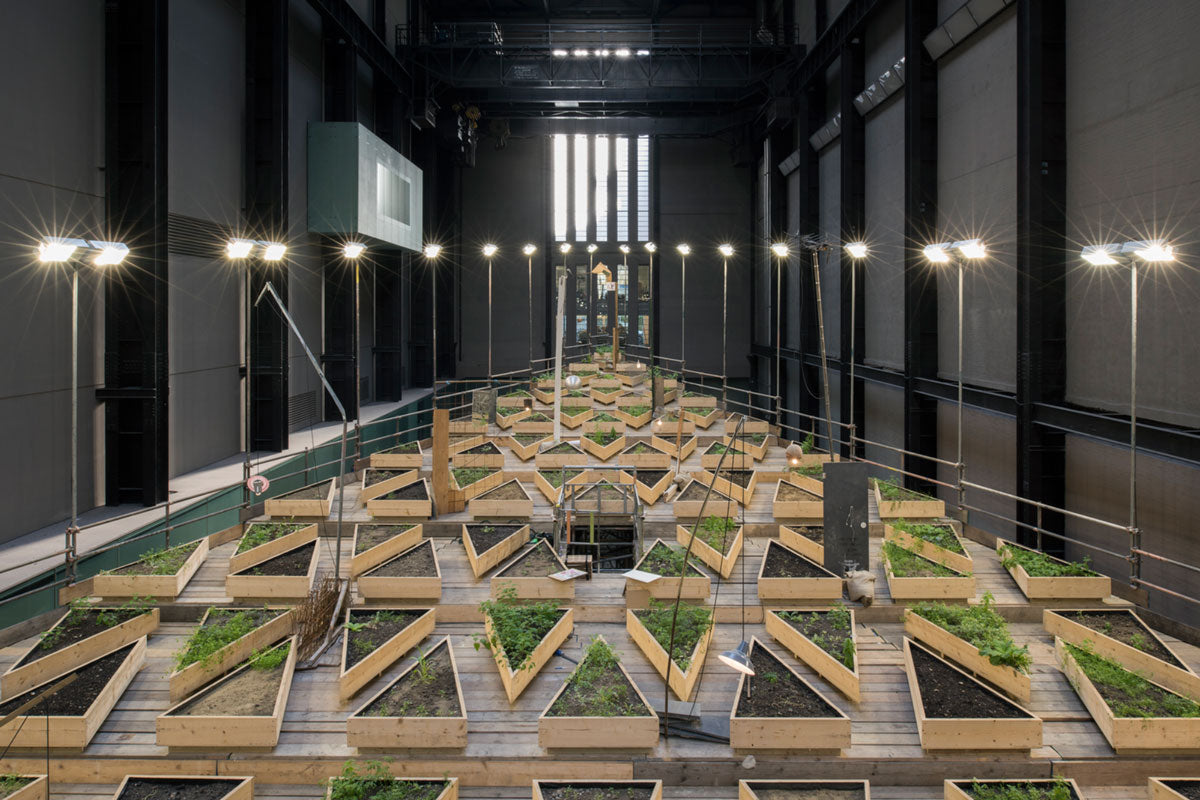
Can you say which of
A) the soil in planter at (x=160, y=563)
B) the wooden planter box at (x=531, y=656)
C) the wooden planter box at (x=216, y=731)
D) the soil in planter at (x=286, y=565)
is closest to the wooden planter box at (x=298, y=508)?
the soil in planter at (x=286, y=565)

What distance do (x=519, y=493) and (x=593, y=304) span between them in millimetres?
23439

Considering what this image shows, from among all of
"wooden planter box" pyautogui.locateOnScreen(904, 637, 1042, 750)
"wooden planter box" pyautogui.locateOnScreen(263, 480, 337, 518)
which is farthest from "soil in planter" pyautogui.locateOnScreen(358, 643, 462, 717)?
"wooden planter box" pyautogui.locateOnScreen(263, 480, 337, 518)

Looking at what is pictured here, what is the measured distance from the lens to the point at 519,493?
1334 cm

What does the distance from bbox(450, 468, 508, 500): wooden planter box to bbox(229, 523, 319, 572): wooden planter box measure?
2492 millimetres

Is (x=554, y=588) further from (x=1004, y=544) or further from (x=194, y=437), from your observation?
(x=194, y=437)

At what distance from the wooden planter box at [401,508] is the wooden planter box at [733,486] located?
4886 mm

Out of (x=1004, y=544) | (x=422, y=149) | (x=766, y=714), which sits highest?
(x=422, y=149)

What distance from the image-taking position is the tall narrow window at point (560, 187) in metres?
34.2

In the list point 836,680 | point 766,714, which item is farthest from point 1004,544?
point 766,714

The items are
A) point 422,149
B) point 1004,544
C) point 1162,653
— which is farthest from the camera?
point 422,149

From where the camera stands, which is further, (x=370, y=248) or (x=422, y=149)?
(x=422, y=149)

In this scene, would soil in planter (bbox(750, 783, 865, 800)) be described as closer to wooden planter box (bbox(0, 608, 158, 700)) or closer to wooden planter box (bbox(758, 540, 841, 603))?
wooden planter box (bbox(758, 540, 841, 603))

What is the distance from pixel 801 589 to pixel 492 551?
4367 millimetres

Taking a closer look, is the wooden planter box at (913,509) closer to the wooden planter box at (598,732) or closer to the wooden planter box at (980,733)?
the wooden planter box at (980,733)
